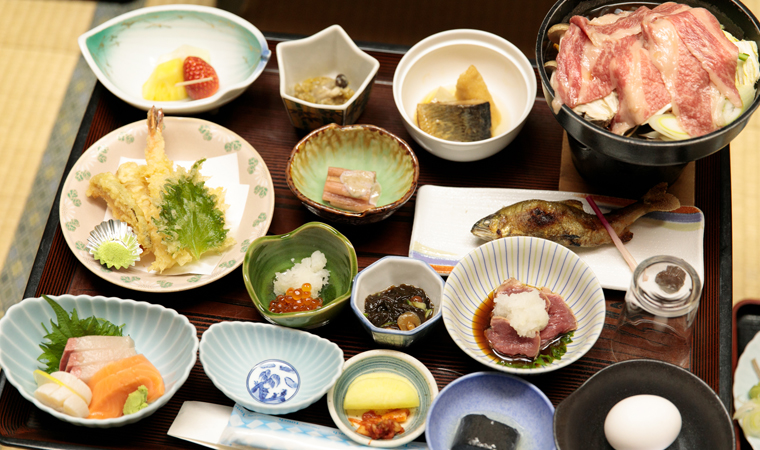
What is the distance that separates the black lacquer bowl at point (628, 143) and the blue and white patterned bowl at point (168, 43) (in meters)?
1.25

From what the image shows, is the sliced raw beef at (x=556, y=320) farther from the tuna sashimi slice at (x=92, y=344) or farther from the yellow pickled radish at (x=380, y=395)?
the tuna sashimi slice at (x=92, y=344)

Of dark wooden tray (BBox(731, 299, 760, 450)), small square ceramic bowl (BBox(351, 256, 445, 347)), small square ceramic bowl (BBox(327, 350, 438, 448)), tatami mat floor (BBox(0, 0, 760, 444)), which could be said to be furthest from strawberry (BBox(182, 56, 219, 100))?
dark wooden tray (BBox(731, 299, 760, 450))

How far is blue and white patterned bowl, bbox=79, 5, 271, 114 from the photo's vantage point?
2646 mm

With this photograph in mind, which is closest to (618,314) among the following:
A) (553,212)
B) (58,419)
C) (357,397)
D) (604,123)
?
(553,212)

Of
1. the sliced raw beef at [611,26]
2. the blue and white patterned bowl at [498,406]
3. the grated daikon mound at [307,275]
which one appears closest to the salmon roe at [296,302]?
the grated daikon mound at [307,275]

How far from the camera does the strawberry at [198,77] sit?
2615 millimetres

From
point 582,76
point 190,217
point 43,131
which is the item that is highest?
point 582,76

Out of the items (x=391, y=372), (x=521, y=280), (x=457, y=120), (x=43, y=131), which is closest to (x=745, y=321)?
(x=521, y=280)

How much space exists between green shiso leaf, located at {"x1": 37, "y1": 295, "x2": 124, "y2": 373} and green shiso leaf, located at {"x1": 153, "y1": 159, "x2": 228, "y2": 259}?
14.6 inches

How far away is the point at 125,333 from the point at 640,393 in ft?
5.74

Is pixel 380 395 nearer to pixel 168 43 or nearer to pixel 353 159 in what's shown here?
pixel 353 159

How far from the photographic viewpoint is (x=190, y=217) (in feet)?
7.35

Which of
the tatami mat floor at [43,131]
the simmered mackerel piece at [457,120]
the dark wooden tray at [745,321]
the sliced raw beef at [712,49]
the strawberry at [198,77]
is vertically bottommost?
the dark wooden tray at [745,321]

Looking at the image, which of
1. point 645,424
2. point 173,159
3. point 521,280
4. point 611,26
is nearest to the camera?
point 645,424
